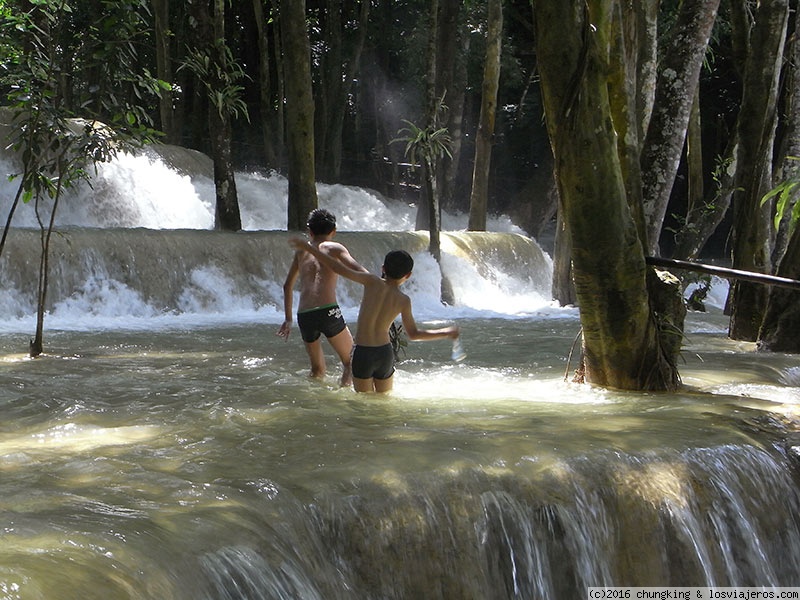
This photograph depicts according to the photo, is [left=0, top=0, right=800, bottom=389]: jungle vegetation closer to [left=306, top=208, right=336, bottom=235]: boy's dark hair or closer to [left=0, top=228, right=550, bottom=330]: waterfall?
[left=0, top=228, right=550, bottom=330]: waterfall

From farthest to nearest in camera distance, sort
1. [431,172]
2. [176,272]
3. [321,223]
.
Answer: [431,172] < [176,272] < [321,223]

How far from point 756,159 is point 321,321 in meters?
5.93

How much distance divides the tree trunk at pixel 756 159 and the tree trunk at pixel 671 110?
7.82 feet

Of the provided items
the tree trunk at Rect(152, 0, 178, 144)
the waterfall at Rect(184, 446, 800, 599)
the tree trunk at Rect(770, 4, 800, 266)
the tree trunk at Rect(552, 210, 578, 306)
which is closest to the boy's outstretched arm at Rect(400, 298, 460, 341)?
the waterfall at Rect(184, 446, 800, 599)

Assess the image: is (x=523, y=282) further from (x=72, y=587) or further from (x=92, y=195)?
(x=72, y=587)

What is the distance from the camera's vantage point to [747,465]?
5.42 m

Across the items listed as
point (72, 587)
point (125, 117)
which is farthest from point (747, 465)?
point (125, 117)

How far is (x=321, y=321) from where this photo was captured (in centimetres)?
783

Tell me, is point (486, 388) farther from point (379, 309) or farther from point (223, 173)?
point (223, 173)

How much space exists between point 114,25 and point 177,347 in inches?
133

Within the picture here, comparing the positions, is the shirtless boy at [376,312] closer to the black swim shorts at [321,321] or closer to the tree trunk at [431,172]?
the black swim shorts at [321,321]

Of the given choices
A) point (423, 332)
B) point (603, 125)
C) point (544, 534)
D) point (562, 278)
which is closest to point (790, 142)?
point (603, 125)

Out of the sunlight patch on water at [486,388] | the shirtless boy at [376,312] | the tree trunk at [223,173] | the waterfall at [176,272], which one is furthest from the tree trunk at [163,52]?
the shirtless boy at [376,312]

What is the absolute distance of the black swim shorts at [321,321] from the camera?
7828mm
